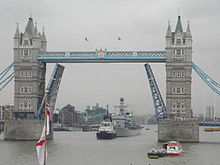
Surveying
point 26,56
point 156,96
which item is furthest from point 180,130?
point 26,56

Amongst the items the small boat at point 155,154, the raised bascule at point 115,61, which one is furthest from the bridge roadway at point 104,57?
the small boat at point 155,154

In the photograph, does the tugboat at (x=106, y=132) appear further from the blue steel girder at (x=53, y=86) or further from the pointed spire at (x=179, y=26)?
the pointed spire at (x=179, y=26)

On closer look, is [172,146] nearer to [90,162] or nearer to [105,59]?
[90,162]

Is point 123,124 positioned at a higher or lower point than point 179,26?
lower

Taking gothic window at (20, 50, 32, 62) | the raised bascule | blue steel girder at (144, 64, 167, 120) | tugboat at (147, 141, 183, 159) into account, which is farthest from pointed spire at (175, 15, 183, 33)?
tugboat at (147, 141, 183, 159)

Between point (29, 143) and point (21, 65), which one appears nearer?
point (29, 143)

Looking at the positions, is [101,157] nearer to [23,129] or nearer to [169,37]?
[23,129]

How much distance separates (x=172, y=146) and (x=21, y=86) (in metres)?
36.8

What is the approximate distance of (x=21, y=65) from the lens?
101 meters

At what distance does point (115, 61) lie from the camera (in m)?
98.9

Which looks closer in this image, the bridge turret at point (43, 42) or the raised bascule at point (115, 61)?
the raised bascule at point (115, 61)

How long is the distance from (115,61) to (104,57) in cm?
218

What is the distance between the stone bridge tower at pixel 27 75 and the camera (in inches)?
3947

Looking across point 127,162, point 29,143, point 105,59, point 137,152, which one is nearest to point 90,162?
point 127,162
